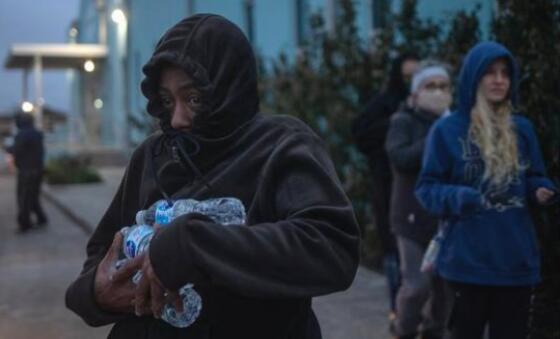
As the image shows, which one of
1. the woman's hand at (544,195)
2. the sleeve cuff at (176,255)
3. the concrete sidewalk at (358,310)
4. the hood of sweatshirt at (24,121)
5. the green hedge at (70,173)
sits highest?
the sleeve cuff at (176,255)

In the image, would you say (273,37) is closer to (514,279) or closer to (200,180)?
(514,279)

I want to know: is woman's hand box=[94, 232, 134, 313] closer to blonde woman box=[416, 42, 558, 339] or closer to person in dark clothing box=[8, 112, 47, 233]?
blonde woman box=[416, 42, 558, 339]

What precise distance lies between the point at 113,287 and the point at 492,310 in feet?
6.94

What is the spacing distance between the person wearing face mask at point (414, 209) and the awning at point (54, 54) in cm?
2518

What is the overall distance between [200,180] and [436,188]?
1.93m

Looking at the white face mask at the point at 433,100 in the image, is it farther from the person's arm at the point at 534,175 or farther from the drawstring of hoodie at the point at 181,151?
the drawstring of hoodie at the point at 181,151

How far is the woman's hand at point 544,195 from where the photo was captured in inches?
124

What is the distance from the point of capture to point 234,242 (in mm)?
1367

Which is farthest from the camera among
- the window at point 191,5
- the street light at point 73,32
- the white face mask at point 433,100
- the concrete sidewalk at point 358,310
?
the street light at point 73,32

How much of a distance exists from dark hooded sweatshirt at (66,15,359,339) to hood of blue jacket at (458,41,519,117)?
1.87 meters

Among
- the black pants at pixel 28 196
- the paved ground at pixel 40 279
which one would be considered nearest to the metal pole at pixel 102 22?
the paved ground at pixel 40 279

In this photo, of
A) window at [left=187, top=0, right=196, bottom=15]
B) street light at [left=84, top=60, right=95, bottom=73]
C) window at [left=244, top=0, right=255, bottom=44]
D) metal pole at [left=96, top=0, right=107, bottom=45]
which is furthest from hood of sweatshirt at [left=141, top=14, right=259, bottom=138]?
street light at [left=84, top=60, right=95, bottom=73]

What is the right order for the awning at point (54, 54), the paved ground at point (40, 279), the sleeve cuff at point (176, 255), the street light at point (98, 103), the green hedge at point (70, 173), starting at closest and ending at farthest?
the sleeve cuff at point (176, 255) < the paved ground at point (40, 279) < the green hedge at point (70, 173) < the awning at point (54, 54) < the street light at point (98, 103)

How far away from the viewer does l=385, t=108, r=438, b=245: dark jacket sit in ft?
14.6
